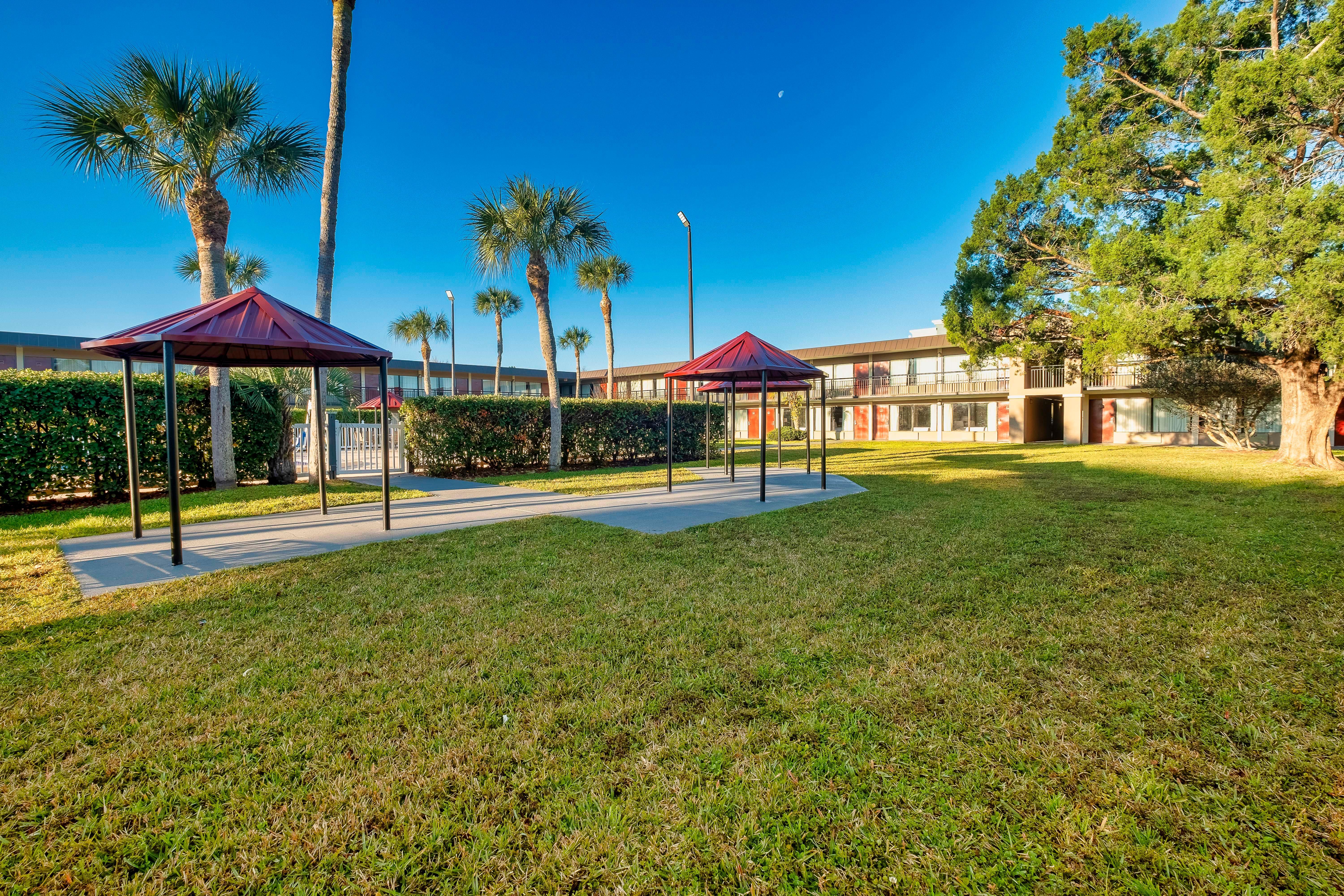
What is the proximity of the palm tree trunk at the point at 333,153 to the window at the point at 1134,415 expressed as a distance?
116 ft

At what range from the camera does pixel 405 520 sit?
7840mm

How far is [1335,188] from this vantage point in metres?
11.4

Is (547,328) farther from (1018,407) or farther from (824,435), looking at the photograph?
(1018,407)

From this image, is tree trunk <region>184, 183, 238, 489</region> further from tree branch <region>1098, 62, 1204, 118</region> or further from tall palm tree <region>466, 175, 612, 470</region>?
tree branch <region>1098, 62, 1204, 118</region>

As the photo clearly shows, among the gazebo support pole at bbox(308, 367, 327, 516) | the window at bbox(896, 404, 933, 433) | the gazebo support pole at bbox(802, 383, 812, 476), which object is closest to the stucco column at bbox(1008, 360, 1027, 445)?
the window at bbox(896, 404, 933, 433)

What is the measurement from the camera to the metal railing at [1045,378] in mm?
30141

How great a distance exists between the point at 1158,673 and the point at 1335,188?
585 inches

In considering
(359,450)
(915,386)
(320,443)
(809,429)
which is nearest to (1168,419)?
(915,386)

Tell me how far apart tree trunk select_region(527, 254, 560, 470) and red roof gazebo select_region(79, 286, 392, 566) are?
7.62 m

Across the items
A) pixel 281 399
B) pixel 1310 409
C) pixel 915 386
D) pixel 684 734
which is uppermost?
pixel 915 386

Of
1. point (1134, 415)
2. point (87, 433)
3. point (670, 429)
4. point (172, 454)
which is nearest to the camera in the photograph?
point (172, 454)

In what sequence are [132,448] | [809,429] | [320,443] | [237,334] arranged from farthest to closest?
[809,429]
[320,443]
[132,448]
[237,334]

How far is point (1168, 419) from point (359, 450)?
35.6 metres

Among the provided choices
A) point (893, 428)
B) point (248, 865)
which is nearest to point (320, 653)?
point (248, 865)
